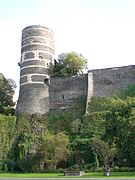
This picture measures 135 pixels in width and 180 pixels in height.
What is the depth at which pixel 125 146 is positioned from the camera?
35.4 meters

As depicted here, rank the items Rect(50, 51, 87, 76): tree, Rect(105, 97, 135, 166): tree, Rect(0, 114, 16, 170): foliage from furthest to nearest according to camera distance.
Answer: Rect(50, 51, 87, 76): tree < Rect(0, 114, 16, 170): foliage < Rect(105, 97, 135, 166): tree

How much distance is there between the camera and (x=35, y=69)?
2165 inches

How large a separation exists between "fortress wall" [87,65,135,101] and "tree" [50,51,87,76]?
13.9 ft

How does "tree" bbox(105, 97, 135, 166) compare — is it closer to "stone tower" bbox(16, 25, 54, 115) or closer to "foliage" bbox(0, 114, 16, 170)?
"foliage" bbox(0, 114, 16, 170)

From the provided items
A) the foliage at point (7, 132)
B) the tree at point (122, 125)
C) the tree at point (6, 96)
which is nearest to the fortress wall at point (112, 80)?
the foliage at point (7, 132)

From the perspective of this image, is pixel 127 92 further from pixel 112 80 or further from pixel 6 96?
pixel 6 96

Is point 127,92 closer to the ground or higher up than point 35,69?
closer to the ground

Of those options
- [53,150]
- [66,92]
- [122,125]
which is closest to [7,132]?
[66,92]

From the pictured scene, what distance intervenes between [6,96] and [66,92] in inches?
343

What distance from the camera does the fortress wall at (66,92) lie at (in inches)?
2090

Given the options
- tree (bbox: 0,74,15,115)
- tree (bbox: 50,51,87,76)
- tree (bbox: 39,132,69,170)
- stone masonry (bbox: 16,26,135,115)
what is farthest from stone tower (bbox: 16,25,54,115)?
tree (bbox: 39,132,69,170)

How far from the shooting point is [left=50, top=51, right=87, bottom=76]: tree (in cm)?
5625

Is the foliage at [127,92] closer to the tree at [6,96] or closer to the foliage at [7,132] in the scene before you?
the foliage at [7,132]

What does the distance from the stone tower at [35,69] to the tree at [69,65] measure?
4.10 ft
